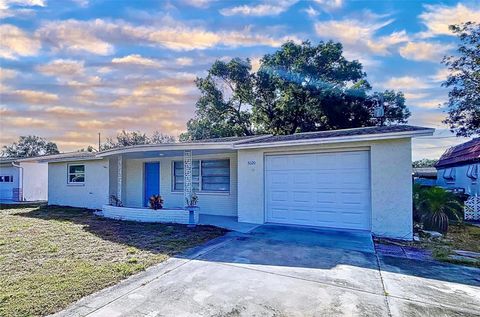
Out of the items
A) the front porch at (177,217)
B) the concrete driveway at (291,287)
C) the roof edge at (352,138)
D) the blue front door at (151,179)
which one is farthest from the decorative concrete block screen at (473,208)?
the blue front door at (151,179)

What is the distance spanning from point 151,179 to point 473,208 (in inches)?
541

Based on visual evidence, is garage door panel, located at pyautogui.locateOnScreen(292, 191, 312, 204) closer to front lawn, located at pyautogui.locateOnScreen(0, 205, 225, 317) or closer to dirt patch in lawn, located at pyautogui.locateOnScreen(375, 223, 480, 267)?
dirt patch in lawn, located at pyautogui.locateOnScreen(375, 223, 480, 267)

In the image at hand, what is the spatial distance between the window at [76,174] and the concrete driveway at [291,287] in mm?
11616

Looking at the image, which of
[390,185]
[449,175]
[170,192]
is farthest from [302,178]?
[449,175]

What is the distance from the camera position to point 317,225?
893 cm

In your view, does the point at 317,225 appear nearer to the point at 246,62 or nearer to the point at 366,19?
the point at 366,19

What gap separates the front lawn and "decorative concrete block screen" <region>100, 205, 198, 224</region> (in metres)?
0.48

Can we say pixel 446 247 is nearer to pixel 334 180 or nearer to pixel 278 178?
pixel 334 180

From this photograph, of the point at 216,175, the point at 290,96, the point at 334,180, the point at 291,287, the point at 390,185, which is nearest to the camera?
the point at 291,287

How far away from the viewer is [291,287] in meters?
4.40

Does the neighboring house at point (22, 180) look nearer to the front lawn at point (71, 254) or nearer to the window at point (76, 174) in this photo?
the window at point (76, 174)

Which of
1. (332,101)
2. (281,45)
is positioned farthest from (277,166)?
(281,45)

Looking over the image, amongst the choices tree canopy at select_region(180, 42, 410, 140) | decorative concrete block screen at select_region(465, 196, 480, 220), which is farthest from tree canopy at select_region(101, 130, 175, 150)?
decorative concrete block screen at select_region(465, 196, 480, 220)

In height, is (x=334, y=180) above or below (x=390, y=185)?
above
